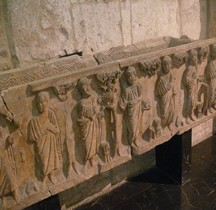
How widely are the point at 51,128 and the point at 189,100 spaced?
5.99 feet

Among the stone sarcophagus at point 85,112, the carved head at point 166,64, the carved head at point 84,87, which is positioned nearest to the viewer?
the stone sarcophagus at point 85,112

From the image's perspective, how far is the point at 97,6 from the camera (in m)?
3.60

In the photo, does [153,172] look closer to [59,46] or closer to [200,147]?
[200,147]

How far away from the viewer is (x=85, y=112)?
9.41ft

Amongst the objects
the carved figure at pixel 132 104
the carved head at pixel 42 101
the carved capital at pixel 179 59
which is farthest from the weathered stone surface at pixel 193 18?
the carved head at pixel 42 101

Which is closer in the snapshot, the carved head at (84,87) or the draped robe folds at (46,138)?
the draped robe folds at (46,138)

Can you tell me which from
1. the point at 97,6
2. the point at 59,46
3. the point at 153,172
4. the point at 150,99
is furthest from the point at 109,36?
the point at 153,172

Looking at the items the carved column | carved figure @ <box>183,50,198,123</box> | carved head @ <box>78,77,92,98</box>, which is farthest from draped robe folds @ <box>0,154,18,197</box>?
the carved column

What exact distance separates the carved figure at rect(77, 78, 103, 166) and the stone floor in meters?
1.28

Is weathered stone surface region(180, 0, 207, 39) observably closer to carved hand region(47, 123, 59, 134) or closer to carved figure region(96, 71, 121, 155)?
carved figure region(96, 71, 121, 155)

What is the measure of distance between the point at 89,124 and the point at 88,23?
131 cm

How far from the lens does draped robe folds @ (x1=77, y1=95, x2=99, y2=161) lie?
2.87 metres

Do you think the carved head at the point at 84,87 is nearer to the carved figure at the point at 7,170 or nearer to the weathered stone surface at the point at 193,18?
the carved figure at the point at 7,170

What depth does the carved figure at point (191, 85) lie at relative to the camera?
3.54 m
